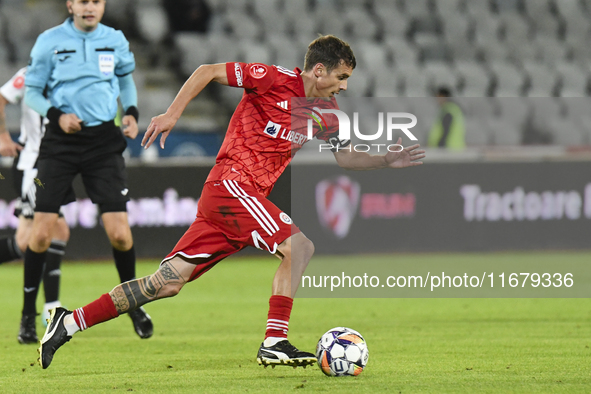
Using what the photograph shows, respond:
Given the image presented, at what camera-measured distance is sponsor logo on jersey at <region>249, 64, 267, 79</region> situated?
4484 millimetres

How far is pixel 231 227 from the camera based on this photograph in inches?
175

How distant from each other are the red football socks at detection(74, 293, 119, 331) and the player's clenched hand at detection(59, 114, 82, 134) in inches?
53.7

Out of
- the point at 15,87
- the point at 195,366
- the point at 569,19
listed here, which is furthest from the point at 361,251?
the point at 569,19

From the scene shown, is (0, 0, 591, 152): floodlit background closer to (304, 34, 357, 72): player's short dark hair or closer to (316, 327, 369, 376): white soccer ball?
(304, 34, 357, 72): player's short dark hair

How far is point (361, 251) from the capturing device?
11.4 metres

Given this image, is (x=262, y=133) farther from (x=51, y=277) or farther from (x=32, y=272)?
(x=51, y=277)

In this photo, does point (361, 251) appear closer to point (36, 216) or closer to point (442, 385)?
point (36, 216)

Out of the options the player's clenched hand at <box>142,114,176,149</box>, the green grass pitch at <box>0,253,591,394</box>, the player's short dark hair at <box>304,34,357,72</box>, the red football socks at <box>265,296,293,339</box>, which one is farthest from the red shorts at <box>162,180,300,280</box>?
the player's short dark hair at <box>304,34,357,72</box>

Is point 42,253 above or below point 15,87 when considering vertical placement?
below

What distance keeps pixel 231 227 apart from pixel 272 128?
0.56 meters

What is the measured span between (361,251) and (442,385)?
24.0ft

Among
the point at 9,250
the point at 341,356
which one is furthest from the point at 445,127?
the point at 341,356

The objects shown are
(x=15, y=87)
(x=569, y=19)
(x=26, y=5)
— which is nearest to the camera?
(x=15, y=87)

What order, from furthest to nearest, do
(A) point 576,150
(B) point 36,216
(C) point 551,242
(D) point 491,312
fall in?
(A) point 576,150
(C) point 551,242
(D) point 491,312
(B) point 36,216
